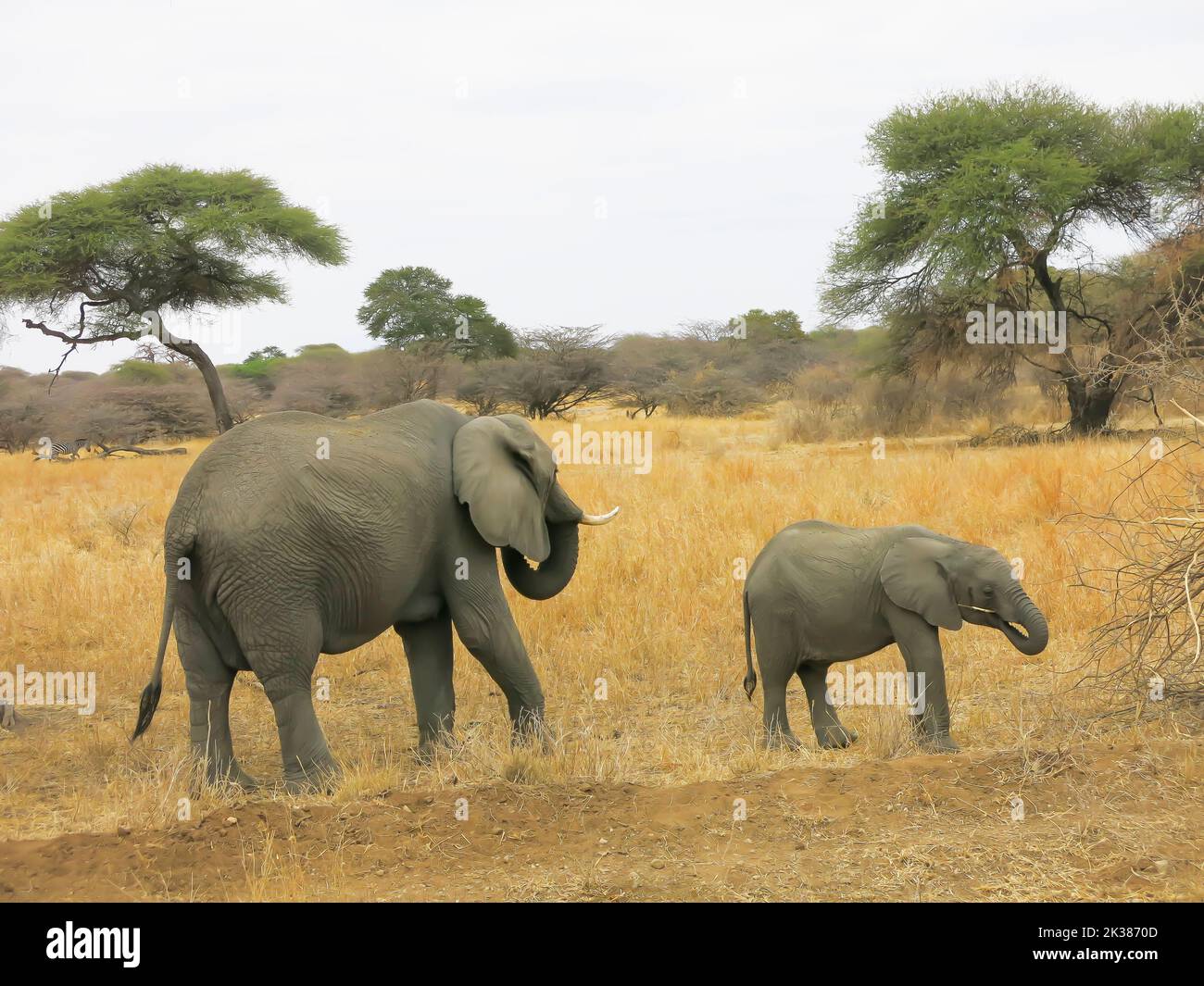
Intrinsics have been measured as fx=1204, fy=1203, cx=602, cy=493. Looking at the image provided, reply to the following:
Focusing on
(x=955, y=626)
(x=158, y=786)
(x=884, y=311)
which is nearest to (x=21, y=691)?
(x=158, y=786)

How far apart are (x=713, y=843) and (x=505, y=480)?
7.54ft

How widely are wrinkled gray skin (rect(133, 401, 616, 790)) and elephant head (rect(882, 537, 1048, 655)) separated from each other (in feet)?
6.07

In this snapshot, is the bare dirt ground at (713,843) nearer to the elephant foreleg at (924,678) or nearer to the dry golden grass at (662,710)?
the dry golden grass at (662,710)

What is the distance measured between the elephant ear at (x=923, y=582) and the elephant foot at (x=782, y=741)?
2.96 ft

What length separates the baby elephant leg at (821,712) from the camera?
6.29 metres

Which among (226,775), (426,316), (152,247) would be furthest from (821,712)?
(426,316)

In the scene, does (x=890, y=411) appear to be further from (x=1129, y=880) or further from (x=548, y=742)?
(x=1129, y=880)

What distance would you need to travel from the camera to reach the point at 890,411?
22.6 m

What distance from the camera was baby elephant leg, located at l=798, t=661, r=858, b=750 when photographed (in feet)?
20.6

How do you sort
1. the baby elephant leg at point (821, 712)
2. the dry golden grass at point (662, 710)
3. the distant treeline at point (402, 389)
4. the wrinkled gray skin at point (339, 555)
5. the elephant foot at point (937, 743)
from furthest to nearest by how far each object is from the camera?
the distant treeline at point (402, 389) < the baby elephant leg at point (821, 712) < the elephant foot at point (937, 743) < the wrinkled gray skin at point (339, 555) < the dry golden grass at point (662, 710)

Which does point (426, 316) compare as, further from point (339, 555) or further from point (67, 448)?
point (339, 555)

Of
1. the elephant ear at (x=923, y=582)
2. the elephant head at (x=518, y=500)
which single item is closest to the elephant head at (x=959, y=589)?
the elephant ear at (x=923, y=582)

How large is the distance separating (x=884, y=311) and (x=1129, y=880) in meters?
18.9

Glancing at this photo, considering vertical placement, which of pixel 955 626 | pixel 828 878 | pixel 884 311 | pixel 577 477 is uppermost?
pixel 884 311
